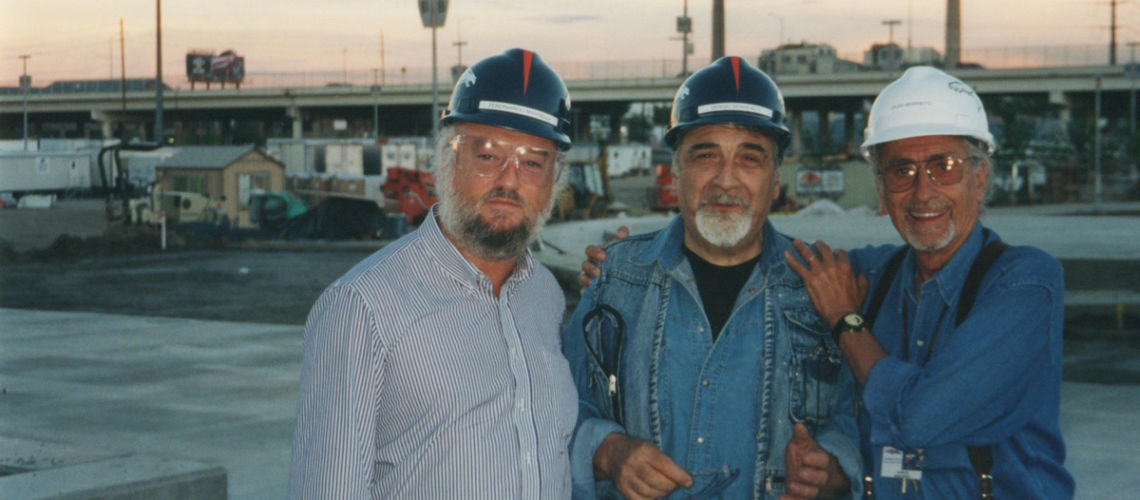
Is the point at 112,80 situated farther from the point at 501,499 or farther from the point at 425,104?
the point at 501,499

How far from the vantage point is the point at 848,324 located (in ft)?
11.4

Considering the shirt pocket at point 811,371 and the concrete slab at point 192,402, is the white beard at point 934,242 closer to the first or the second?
the shirt pocket at point 811,371

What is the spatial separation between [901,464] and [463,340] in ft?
4.04

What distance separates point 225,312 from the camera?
20.1 meters

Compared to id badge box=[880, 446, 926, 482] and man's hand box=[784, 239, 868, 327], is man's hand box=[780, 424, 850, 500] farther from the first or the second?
man's hand box=[784, 239, 868, 327]

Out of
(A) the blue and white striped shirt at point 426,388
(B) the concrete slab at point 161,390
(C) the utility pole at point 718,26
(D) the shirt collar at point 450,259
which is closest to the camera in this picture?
(A) the blue and white striped shirt at point 426,388

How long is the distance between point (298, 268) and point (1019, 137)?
53.7m

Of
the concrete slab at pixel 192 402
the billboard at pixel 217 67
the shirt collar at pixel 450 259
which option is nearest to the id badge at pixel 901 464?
the shirt collar at pixel 450 259

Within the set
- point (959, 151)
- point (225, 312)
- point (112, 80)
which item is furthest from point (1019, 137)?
point (112, 80)

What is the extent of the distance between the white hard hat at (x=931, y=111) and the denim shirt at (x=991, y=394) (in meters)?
0.42

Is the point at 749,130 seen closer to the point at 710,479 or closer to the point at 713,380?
the point at 713,380

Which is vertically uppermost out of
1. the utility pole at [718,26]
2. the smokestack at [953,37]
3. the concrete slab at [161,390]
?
the smokestack at [953,37]

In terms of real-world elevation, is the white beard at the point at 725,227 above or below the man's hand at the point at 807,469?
above

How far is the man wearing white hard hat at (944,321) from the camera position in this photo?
3.20m
